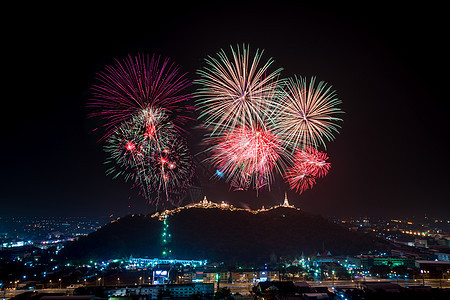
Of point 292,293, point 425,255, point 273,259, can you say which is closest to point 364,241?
point 425,255

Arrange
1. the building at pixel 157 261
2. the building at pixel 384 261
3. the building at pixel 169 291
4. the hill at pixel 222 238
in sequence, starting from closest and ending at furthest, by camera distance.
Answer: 1. the building at pixel 169 291
2. the building at pixel 384 261
3. the building at pixel 157 261
4. the hill at pixel 222 238

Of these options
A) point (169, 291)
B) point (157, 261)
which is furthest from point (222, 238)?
point (169, 291)

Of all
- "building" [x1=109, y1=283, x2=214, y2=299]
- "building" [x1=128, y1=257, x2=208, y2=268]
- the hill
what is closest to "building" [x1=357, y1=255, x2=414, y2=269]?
the hill

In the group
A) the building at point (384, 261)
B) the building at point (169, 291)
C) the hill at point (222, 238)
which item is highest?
the hill at point (222, 238)

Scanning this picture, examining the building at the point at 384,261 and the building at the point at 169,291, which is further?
the building at the point at 384,261

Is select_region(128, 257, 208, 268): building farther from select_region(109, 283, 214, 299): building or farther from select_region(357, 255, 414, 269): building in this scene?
select_region(357, 255, 414, 269): building

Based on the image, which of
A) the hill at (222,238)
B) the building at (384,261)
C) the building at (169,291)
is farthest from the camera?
the hill at (222,238)

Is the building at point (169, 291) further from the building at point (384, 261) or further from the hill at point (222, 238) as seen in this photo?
the building at point (384, 261)

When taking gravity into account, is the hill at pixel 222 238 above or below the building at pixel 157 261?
above

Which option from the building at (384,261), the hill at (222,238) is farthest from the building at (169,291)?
the building at (384,261)
